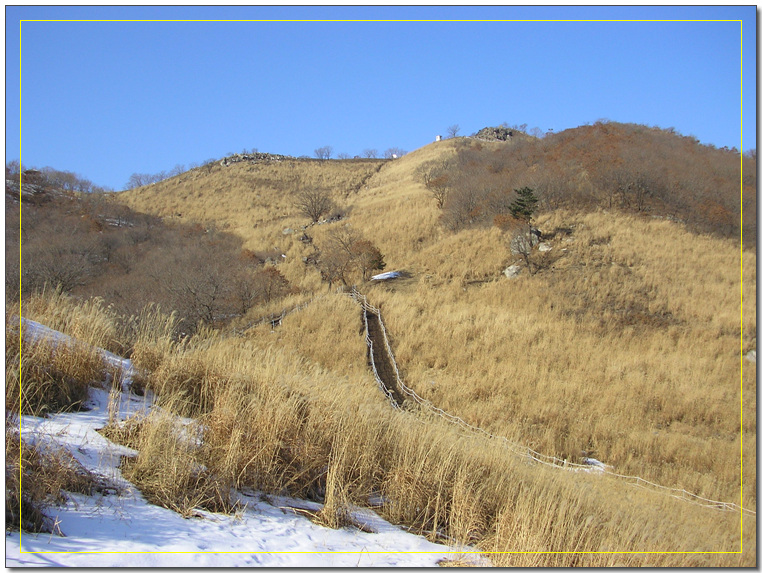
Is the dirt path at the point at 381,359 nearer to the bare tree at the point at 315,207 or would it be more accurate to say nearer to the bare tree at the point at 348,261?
the bare tree at the point at 348,261

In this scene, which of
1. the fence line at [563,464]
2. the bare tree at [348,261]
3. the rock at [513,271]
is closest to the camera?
the fence line at [563,464]

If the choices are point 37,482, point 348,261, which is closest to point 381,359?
point 348,261

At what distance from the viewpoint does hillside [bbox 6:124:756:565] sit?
6.68 metres

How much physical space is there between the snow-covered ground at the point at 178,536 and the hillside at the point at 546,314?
58 cm

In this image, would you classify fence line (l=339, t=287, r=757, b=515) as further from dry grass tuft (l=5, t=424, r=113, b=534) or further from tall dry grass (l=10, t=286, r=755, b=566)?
dry grass tuft (l=5, t=424, r=113, b=534)

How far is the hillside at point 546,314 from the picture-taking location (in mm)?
6684

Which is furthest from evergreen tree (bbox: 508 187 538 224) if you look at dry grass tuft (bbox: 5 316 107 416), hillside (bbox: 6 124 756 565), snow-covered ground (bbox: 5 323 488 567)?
snow-covered ground (bbox: 5 323 488 567)

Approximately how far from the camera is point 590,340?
727 inches

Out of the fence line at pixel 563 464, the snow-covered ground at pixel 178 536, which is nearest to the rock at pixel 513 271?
the fence line at pixel 563 464

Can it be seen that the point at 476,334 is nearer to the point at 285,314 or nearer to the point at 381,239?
the point at 285,314

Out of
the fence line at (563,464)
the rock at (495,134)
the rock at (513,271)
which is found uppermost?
the rock at (495,134)

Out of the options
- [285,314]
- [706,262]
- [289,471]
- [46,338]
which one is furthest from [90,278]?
[706,262]

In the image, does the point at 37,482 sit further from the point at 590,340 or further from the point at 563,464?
the point at 590,340

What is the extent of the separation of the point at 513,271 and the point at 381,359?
33.7ft
